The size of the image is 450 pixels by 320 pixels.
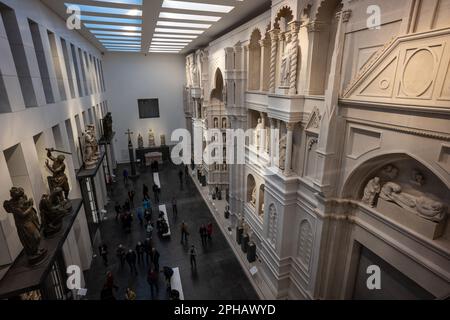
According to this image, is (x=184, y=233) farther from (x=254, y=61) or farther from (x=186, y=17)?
(x=186, y=17)

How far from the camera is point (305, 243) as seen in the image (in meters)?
7.21

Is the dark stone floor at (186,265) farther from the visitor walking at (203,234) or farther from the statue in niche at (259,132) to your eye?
the statue in niche at (259,132)

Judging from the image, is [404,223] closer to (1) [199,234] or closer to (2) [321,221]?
(2) [321,221]

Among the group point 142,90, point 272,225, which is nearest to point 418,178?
point 272,225

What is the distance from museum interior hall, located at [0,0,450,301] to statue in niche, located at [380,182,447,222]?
0.02 m

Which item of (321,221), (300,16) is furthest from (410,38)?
(321,221)

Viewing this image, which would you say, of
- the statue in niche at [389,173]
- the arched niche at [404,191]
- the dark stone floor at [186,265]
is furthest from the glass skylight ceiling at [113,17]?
the dark stone floor at [186,265]

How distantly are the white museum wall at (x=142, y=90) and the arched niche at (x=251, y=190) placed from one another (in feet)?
46.1

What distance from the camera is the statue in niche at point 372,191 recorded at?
5.28 meters

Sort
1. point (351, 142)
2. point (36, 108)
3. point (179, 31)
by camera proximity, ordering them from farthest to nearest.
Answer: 1. point (179, 31)
2. point (36, 108)
3. point (351, 142)

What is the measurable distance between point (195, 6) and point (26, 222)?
7304 mm

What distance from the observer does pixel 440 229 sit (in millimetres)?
4211
